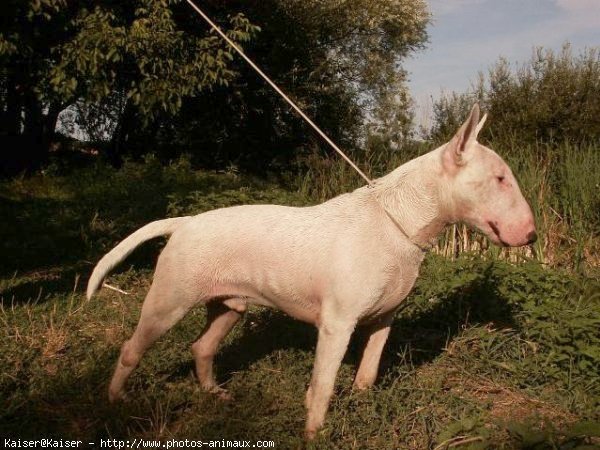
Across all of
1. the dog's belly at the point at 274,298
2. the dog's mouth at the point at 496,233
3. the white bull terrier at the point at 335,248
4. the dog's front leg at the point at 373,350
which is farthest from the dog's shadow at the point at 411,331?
the dog's mouth at the point at 496,233

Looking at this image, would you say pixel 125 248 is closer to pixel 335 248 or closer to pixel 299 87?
pixel 335 248

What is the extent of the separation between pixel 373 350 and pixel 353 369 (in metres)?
0.75

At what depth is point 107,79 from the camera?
281 inches

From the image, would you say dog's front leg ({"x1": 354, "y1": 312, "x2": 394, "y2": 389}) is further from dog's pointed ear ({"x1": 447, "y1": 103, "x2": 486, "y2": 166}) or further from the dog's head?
dog's pointed ear ({"x1": 447, "y1": 103, "x2": 486, "y2": 166})

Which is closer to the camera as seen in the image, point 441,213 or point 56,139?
point 441,213

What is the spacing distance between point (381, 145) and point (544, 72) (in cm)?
673

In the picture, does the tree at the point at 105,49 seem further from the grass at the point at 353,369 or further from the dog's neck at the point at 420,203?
the dog's neck at the point at 420,203

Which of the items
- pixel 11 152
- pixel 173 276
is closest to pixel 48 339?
pixel 173 276

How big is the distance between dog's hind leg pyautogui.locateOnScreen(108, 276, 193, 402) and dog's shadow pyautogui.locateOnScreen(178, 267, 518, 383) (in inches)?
29.0

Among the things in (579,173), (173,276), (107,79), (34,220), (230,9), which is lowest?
(34,220)

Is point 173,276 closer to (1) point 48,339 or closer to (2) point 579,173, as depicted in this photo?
(1) point 48,339

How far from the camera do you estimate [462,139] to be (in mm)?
3289

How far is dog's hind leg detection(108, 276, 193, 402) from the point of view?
12.3 feet

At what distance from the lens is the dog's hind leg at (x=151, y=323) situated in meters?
3.76
